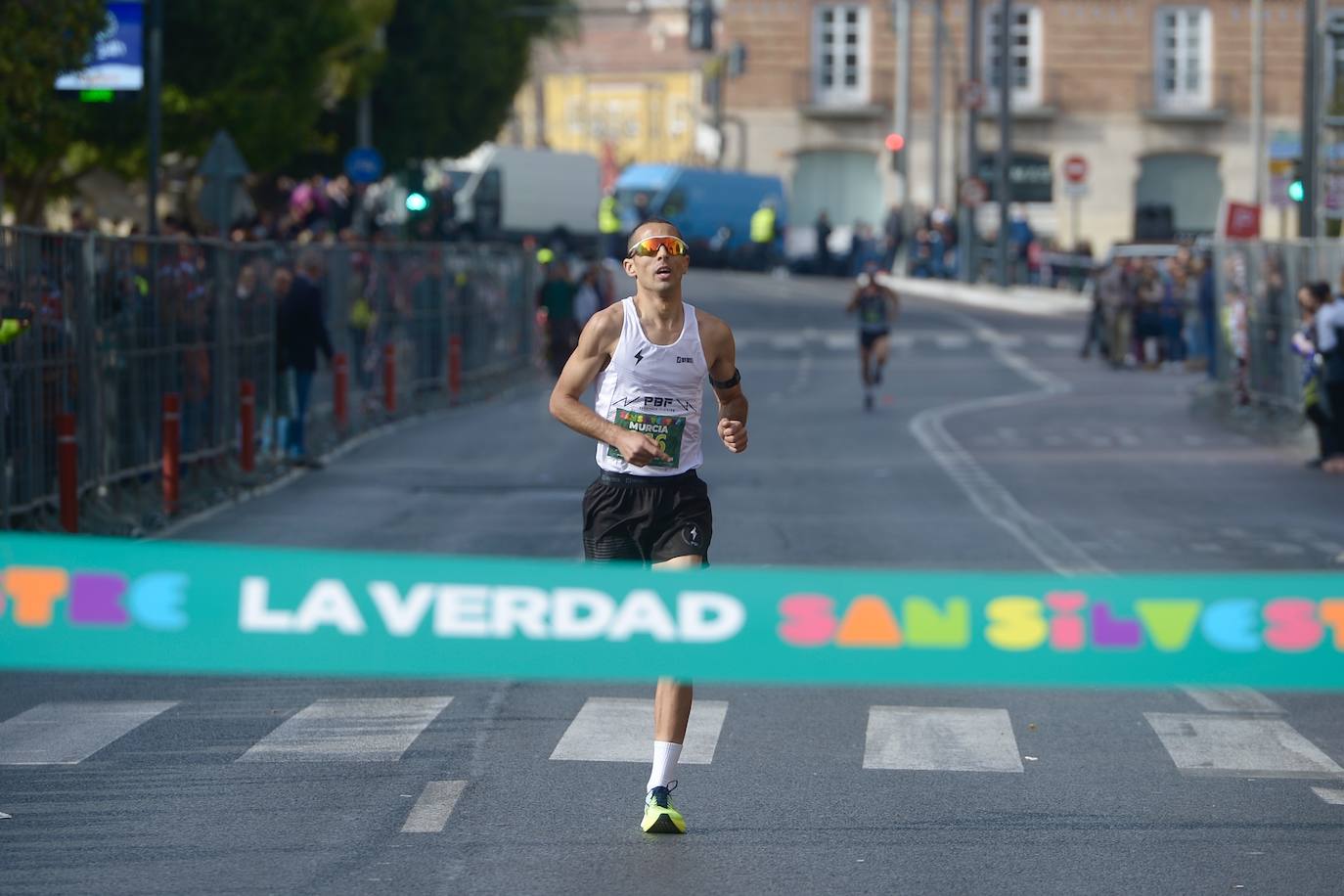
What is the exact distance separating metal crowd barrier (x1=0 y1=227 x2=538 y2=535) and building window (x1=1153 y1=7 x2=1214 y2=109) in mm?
48235

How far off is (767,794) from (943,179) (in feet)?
217

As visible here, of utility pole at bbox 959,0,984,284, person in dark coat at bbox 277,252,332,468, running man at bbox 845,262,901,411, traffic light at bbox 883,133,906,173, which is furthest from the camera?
traffic light at bbox 883,133,906,173

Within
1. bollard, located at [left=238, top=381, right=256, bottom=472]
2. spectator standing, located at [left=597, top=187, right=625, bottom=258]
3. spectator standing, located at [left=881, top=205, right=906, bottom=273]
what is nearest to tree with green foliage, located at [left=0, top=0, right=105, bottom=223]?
bollard, located at [left=238, top=381, right=256, bottom=472]

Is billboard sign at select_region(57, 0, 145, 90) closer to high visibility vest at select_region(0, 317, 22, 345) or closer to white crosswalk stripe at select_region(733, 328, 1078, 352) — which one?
high visibility vest at select_region(0, 317, 22, 345)

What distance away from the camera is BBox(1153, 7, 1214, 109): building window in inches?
2918

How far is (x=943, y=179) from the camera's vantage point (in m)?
73.5

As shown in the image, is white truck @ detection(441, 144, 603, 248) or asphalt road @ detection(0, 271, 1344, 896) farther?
white truck @ detection(441, 144, 603, 248)

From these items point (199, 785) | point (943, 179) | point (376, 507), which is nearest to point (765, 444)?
point (376, 507)

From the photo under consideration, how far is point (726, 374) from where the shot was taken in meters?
7.99

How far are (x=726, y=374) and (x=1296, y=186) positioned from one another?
24.4 metres

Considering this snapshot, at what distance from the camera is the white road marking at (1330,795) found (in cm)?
845

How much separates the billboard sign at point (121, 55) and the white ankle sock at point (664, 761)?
18615mm

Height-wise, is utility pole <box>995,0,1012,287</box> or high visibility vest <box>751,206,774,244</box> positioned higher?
utility pole <box>995,0,1012,287</box>

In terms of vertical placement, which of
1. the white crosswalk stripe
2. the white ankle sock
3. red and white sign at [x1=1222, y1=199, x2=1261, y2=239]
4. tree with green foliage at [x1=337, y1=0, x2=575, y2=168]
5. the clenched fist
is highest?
tree with green foliage at [x1=337, y1=0, x2=575, y2=168]
